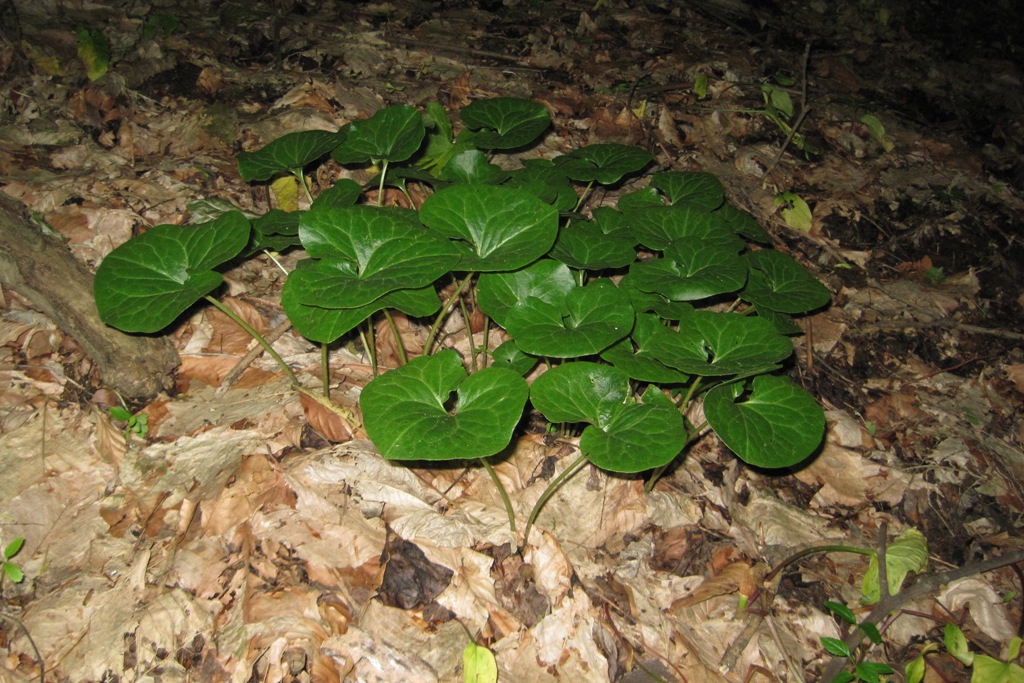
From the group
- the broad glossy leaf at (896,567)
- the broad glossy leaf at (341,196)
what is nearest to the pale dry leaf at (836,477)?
the broad glossy leaf at (896,567)

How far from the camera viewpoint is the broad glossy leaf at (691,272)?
1.92 meters

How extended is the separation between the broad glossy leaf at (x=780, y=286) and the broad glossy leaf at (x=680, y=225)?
0.54ft

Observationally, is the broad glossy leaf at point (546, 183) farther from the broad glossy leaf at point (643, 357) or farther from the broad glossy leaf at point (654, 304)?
the broad glossy leaf at point (643, 357)

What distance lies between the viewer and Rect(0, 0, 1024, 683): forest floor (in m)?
1.66

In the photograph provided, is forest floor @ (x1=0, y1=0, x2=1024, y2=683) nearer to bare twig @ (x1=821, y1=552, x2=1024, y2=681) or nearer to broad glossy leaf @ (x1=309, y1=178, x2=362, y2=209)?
bare twig @ (x1=821, y1=552, x2=1024, y2=681)

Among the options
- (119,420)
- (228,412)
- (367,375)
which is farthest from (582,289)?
(119,420)

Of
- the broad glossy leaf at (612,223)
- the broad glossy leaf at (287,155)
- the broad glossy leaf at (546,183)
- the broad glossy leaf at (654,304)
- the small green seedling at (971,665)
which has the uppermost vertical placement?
the broad glossy leaf at (287,155)

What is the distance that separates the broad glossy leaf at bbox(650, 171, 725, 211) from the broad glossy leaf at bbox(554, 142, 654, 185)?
0.39 feet

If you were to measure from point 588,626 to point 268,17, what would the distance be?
381 centimetres

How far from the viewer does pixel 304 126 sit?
9.87 feet

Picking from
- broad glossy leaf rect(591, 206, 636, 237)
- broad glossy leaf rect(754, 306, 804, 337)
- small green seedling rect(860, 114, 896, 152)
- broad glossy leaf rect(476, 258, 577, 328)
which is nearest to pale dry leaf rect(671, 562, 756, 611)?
broad glossy leaf rect(754, 306, 804, 337)

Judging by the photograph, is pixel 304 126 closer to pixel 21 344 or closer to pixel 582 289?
pixel 21 344

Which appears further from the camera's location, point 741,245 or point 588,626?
point 741,245

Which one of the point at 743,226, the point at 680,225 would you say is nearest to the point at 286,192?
the point at 680,225
